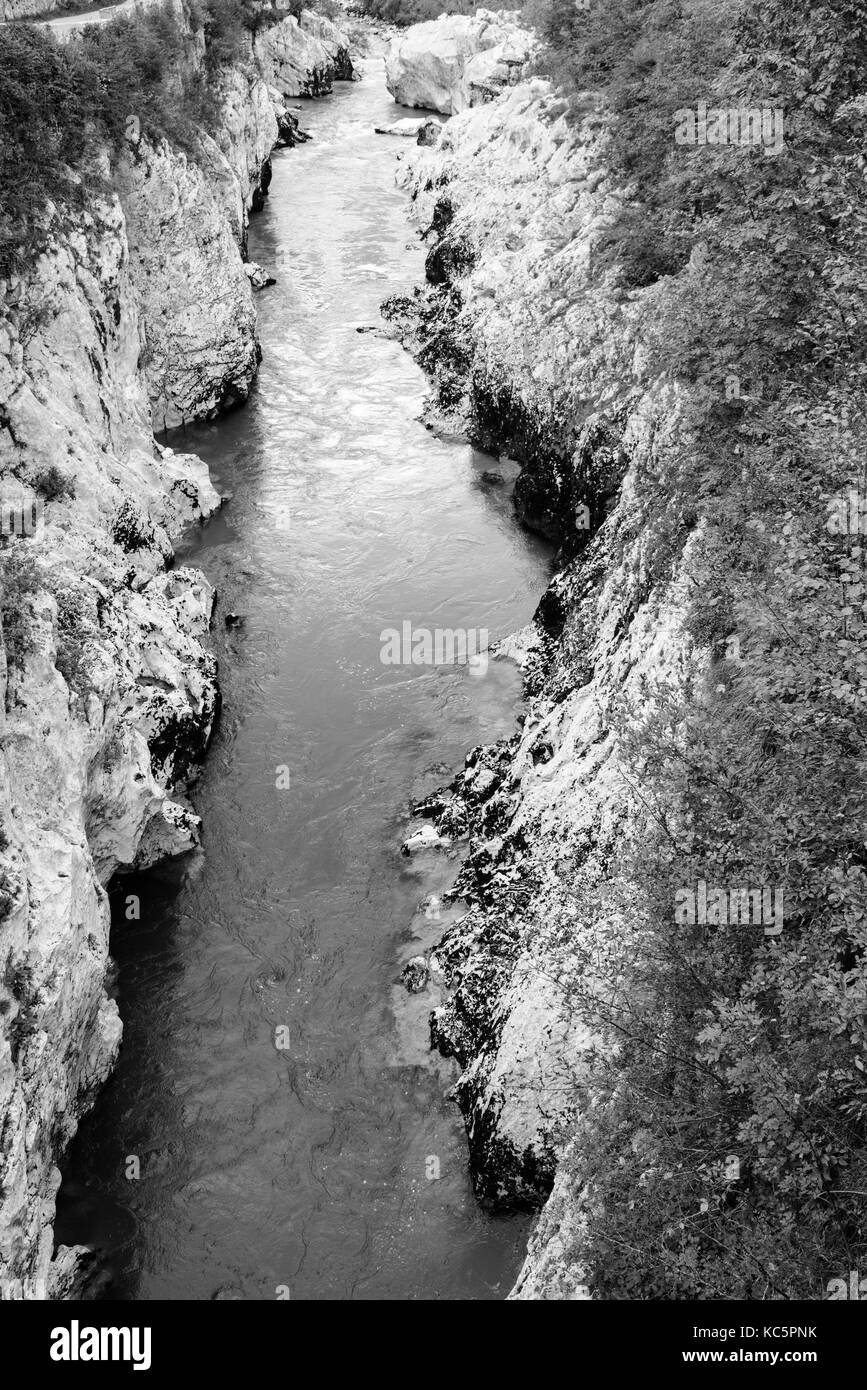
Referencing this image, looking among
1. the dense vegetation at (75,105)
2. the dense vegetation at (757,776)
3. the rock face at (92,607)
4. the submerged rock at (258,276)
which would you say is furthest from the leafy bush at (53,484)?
the submerged rock at (258,276)

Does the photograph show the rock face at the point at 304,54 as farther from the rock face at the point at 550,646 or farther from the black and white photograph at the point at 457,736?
the black and white photograph at the point at 457,736

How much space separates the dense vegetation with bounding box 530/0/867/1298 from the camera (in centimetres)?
996

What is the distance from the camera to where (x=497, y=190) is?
42.0 m

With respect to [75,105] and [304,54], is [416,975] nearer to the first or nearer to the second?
[75,105]

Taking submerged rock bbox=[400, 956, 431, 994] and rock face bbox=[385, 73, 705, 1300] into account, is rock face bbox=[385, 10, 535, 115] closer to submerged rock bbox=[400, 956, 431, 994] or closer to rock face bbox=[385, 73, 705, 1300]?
rock face bbox=[385, 73, 705, 1300]

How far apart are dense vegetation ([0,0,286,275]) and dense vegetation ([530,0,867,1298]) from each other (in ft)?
51.2

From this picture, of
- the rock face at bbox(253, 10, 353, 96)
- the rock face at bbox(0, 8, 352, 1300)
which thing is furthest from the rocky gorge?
the rock face at bbox(253, 10, 353, 96)

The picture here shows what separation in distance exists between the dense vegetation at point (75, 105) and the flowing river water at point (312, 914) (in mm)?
8661

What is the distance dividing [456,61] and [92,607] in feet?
177

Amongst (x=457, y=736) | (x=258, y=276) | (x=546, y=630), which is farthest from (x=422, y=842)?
(x=258, y=276)

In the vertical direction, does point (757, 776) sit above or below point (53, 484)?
below

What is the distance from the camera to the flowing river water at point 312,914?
15445mm

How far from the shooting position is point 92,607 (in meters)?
20.8
